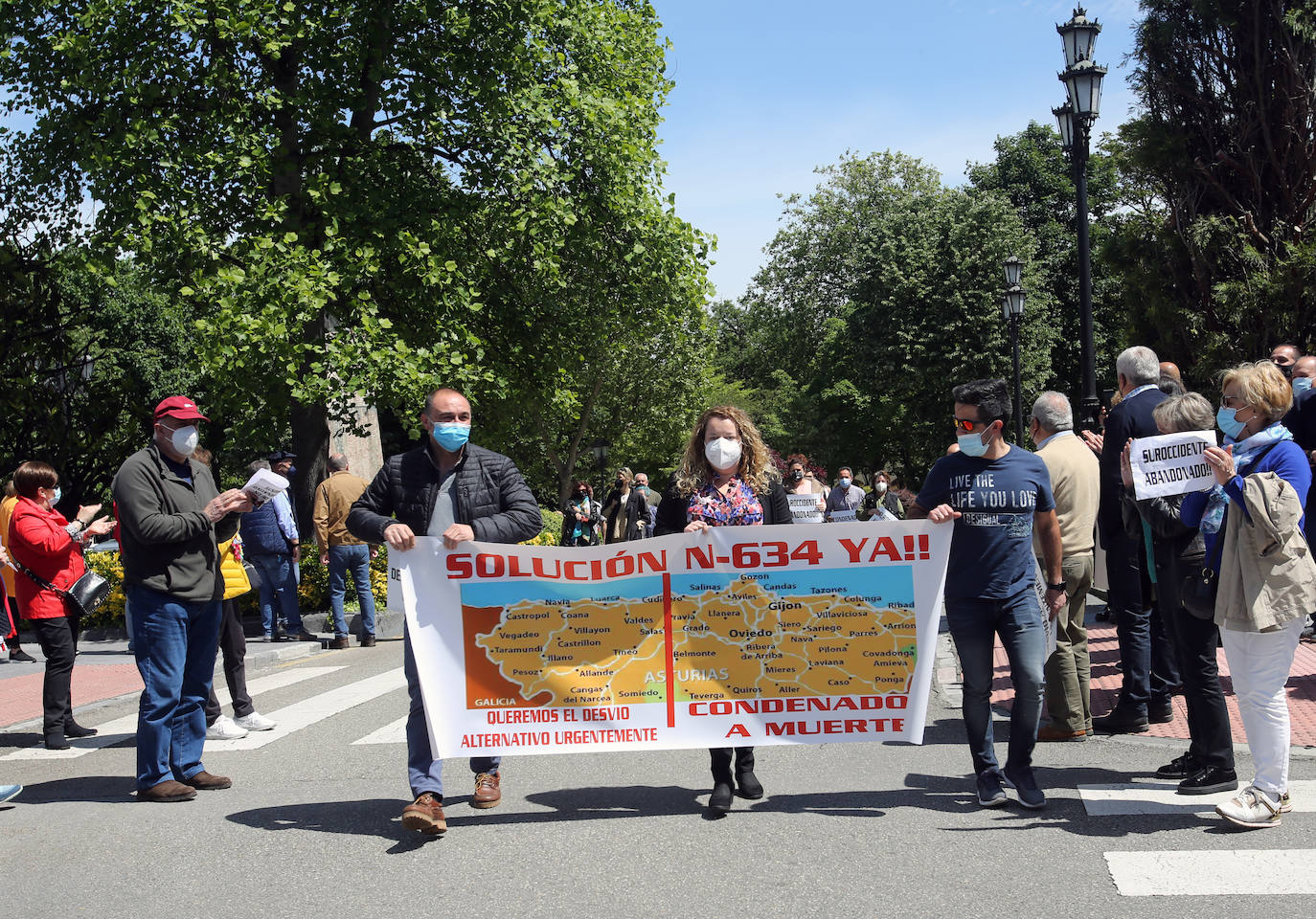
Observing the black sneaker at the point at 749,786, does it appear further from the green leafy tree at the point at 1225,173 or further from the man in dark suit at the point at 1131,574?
the green leafy tree at the point at 1225,173

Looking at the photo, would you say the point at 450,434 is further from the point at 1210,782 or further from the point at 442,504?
the point at 1210,782

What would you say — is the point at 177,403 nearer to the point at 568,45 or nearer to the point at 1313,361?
the point at 1313,361

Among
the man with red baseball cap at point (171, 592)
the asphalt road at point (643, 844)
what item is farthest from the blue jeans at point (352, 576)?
the man with red baseball cap at point (171, 592)

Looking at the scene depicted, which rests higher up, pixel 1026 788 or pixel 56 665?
pixel 56 665

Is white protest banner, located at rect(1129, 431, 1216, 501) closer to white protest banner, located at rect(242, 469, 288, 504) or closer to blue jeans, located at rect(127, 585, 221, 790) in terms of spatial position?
white protest banner, located at rect(242, 469, 288, 504)

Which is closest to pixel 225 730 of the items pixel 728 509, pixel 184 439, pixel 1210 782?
pixel 184 439

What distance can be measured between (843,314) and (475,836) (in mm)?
52241

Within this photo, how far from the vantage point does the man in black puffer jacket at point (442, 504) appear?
569 cm

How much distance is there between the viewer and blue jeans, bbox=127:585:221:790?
6.43m

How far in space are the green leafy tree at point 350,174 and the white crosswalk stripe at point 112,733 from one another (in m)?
5.95

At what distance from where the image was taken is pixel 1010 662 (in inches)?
228

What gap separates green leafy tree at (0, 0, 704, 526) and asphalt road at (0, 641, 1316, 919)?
420 inches

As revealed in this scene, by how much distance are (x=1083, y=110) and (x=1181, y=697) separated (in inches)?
322

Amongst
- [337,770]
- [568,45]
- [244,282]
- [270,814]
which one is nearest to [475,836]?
[270,814]
